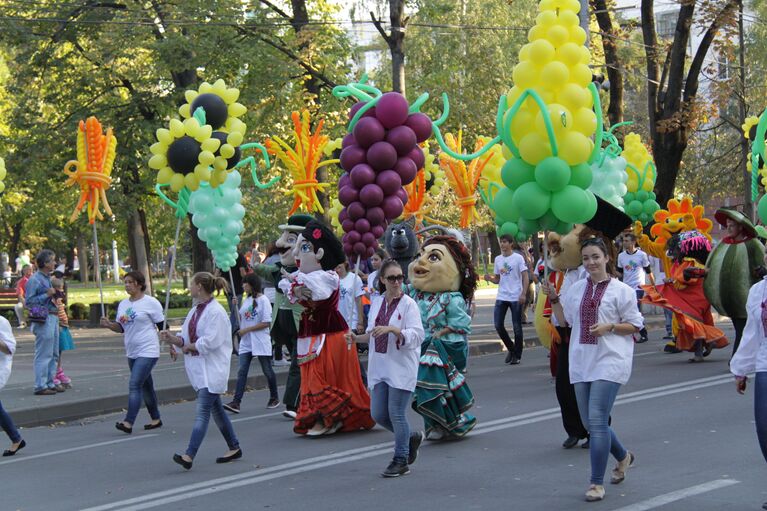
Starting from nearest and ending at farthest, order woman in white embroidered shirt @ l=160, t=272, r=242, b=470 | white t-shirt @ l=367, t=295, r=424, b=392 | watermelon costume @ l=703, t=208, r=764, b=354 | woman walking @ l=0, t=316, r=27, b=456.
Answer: white t-shirt @ l=367, t=295, r=424, b=392 → woman in white embroidered shirt @ l=160, t=272, r=242, b=470 → woman walking @ l=0, t=316, r=27, b=456 → watermelon costume @ l=703, t=208, r=764, b=354

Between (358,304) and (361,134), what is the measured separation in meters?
3.61

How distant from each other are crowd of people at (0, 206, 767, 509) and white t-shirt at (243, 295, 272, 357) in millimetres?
14

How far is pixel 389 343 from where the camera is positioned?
28.3ft

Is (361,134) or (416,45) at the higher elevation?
(416,45)

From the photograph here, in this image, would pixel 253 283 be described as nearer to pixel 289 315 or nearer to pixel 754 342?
pixel 289 315

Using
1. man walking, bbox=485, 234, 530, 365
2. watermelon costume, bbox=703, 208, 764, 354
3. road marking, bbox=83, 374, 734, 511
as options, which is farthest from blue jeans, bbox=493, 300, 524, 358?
road marking, bbox=83, 374, 734, 511

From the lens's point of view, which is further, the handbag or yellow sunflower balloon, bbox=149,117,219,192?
the handbag

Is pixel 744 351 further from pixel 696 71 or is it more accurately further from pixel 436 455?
pixel 696 71

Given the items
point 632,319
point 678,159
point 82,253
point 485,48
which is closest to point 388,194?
point 632,319

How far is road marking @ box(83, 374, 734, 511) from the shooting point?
7781mm

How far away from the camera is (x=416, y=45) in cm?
3528

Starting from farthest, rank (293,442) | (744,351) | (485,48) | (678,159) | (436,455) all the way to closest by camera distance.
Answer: (485,48), (678,159), (293,442), (436,455), (744,351)

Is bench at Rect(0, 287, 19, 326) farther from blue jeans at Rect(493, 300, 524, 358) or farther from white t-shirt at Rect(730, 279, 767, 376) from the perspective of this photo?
white t-shirt at Rect(730, 279, 767, 376)

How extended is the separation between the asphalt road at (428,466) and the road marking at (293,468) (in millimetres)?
19
